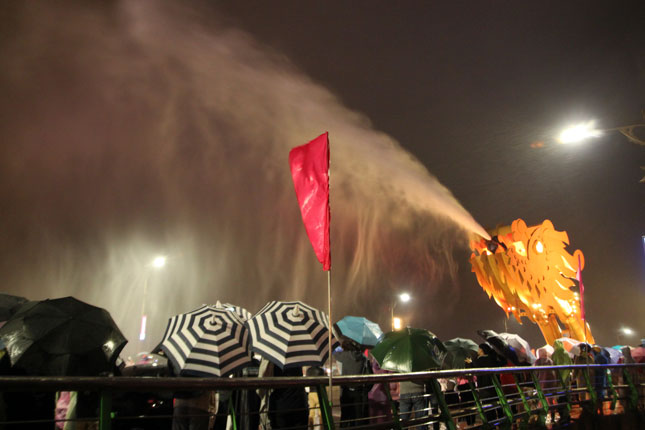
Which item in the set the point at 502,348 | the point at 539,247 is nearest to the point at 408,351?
the point at 502,348

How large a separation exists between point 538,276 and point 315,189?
23.2m

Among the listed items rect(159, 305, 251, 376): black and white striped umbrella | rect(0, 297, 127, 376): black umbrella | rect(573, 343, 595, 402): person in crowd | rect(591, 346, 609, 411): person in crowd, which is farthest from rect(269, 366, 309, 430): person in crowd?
rect(591, 346, 609, 411): person in crowd

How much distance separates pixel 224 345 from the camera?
6363mm

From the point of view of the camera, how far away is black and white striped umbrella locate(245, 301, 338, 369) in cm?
657

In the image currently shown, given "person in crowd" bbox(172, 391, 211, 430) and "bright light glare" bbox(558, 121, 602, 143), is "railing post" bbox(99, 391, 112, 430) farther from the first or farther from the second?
"bright light glare" bbox(558, 121, 602, 143)

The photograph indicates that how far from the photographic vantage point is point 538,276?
83.4 ft

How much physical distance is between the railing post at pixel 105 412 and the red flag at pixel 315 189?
2.69 m

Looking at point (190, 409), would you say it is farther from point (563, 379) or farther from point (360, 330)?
point (563, 379)

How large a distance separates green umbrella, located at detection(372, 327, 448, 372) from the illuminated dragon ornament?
19.4 metres

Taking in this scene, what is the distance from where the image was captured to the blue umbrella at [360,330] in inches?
422

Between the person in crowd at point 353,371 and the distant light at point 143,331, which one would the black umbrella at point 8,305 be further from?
the distant light at point 143,331

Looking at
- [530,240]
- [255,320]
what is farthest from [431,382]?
[530,240]

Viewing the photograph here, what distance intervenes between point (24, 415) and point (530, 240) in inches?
1008

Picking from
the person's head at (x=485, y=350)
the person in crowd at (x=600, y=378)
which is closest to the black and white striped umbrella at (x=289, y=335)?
the person's head at (x=485, y=350)
